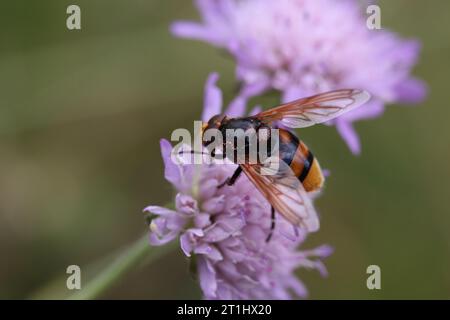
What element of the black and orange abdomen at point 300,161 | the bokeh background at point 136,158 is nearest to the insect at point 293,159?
the black and orange abdomen at point 300,161

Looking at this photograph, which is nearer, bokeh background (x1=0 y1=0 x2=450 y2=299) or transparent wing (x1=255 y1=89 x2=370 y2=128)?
transparent wing (x1=255 y1=89 x2=370 y2=128)

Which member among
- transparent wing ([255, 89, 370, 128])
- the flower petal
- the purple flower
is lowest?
the flower petal

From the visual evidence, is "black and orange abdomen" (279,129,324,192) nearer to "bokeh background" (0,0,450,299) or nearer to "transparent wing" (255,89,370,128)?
"transparent wing" (255,89,370,128)

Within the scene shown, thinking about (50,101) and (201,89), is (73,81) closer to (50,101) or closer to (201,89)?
(50,101)

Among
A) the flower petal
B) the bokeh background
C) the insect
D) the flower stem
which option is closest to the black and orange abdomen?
the insect

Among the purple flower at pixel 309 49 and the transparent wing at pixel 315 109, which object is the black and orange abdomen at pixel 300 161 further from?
the purple flower at pixel 309 49

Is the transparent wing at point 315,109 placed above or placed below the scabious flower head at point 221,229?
above

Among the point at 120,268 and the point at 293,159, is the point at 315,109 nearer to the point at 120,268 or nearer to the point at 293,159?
Answer: the point at 293,159

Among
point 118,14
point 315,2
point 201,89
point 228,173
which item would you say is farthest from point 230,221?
point 118,14
